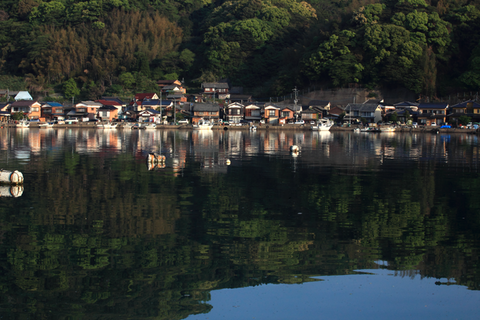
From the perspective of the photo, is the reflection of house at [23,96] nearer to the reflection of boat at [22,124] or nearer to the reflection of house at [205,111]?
the reflection of boat at [22,124]

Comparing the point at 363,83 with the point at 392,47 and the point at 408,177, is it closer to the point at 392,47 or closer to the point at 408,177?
the point at 392,47

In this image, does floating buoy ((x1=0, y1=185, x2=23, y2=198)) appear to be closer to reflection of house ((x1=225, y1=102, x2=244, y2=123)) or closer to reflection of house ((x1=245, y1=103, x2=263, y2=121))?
reflection of house ((x1=225, y1=102, x2=244, y2=123))

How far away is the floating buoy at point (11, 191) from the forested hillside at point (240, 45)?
52998 mm

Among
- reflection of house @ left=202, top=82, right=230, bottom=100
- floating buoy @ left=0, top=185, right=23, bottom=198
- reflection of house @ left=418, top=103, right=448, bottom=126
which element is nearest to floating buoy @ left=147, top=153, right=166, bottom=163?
floating buoy @ left=0, top=185, right=23, bottom=198

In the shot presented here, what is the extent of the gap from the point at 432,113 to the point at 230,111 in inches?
Answer: 967

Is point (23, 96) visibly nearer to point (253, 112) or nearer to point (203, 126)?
point (203, 126)

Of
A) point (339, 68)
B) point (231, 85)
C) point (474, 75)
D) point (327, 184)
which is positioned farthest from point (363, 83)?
point (327, 184)

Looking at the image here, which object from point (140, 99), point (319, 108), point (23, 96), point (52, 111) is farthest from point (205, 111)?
point (23, 96)

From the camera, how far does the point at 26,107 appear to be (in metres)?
61.0

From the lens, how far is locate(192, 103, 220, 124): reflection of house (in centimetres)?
5981

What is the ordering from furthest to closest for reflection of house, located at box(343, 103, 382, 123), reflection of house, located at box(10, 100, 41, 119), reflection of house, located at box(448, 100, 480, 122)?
1. reflection of house, located at box(10, 100, 41, 119)
2. reflection of house, located at box(343, 103, 382, 123)
3. reflection of house, located at box(448, 100, 480, 122)

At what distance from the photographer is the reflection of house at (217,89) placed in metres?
70.4

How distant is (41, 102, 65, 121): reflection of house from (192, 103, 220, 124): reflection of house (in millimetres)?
17606

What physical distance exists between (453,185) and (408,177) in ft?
6.50
